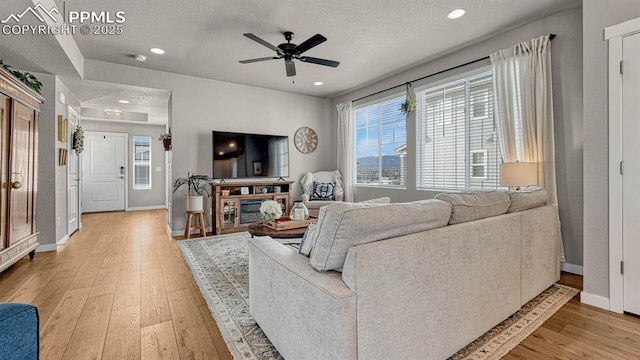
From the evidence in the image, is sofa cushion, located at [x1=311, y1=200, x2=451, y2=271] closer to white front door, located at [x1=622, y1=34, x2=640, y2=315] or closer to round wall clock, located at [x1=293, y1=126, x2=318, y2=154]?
white front door, located at [x1=622, y1=34, x2=640, y2=315]

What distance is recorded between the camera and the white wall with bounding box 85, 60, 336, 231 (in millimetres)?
4602

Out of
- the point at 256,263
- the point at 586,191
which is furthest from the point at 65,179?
the point at 586,191

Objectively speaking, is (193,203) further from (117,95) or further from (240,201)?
(117,95)

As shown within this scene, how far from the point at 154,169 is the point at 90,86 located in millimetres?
3874

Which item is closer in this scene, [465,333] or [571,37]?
[465,333]

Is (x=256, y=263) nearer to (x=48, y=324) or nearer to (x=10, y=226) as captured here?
(x=48, y=324)

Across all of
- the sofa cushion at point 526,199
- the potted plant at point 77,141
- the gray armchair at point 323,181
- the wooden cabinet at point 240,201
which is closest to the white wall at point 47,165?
the potted plant at point 77,141

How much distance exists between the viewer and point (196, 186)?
488 cm

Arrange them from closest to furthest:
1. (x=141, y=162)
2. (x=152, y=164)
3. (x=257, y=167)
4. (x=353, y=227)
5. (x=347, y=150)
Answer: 1. (x=353, y=227)
2. (x=257, y=167)
3. (x=347, y=150)
4. (x=141, y=162)
5. (x=152, y=164)

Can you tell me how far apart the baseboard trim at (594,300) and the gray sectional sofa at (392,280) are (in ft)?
2.48

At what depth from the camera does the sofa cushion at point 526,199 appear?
2.16m

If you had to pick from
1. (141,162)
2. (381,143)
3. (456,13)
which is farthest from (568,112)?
(141,162)

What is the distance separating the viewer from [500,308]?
1892 millimetres

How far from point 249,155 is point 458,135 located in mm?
3523
